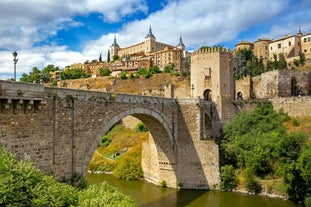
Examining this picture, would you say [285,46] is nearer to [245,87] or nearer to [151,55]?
[245,87]

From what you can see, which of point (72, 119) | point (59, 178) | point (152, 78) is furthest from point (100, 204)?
point (152, 78)

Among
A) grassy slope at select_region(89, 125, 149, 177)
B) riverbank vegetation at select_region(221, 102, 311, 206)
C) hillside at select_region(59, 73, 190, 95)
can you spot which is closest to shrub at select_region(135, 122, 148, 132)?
grassy slope at select_region(89, 125, 149, 177)

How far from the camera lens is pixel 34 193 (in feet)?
25.2

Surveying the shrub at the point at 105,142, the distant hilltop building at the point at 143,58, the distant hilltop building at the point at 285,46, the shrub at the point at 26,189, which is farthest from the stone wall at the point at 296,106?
the distant hilltop building at the point at 143,58

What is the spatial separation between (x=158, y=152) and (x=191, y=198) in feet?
13.6

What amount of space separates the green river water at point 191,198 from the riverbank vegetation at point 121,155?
2.24m

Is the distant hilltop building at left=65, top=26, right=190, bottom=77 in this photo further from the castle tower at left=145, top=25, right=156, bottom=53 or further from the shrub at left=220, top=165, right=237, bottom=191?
the shrub at left=220, top=165, right=237, bottom=191

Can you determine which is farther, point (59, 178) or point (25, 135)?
point (59, 178)

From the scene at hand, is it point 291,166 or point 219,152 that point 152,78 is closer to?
point 219,152

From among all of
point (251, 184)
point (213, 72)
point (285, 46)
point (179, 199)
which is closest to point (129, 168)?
point (179, 199)

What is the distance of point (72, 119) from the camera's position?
12016 millimetres

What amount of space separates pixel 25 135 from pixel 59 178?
2.29 meters

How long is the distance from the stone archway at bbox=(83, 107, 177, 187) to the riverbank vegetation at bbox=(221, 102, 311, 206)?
11.9 feet

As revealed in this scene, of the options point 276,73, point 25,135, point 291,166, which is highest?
point 276,73
